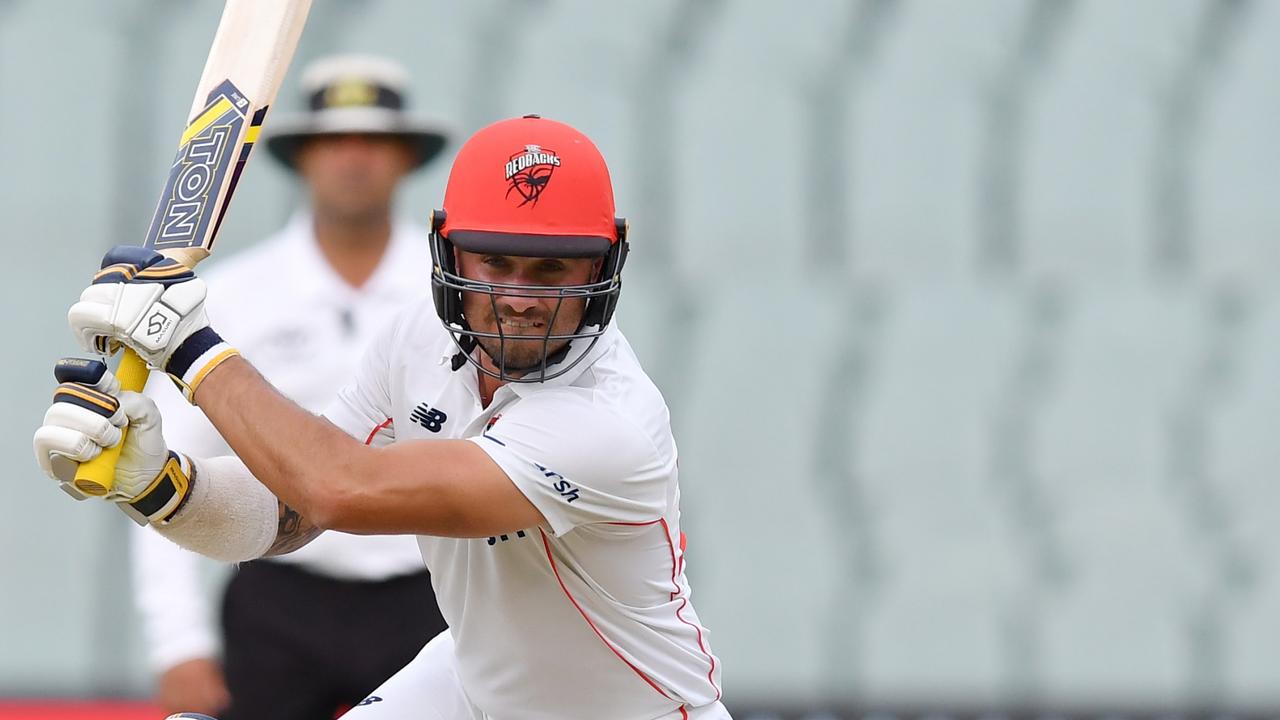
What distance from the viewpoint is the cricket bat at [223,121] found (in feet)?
8.18

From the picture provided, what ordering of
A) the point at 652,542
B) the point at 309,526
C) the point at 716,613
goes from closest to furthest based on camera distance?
the point at 652,542, the point at 309,526, the point at 716,613

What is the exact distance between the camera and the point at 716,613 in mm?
4797

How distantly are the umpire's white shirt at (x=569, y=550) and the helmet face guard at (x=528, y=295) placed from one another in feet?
0.08

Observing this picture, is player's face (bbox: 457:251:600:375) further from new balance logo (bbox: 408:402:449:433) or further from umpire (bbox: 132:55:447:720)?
umpire (bbox: 132:55:447:720)

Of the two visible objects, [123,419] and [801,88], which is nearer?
[123,419]

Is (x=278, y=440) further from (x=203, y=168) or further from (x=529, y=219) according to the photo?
(x=203, y=168)

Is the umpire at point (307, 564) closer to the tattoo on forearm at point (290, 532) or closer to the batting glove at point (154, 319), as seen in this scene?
the tattoo on forearm at point (290, 532)

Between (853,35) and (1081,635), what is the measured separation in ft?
5.73

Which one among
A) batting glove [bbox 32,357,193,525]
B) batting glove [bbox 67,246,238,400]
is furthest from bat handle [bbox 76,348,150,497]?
batting glove [bbox 67,246,238,400]

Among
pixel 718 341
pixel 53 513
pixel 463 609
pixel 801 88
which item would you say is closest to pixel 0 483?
pixel 53 513

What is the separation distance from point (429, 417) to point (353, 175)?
1327 millimetres

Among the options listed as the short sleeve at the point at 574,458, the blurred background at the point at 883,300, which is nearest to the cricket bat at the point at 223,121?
the short sleeve at the point at 574,458

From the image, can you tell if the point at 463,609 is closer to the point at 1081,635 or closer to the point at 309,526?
the point at 309,526

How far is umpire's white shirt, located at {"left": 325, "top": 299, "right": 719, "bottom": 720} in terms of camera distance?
227 cm
